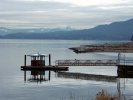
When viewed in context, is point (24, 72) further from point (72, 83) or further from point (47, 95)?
point (47, 95)

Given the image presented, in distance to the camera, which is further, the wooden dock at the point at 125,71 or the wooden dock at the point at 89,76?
the wooden dock at the point at 89,76

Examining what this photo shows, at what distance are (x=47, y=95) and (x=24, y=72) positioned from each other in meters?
31.8

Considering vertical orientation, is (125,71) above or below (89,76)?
above

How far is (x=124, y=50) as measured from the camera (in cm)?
12631

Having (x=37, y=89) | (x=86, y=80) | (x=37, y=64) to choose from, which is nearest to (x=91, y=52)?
(x=37, y=64)

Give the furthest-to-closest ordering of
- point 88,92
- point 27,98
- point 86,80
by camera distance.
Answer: point 86,80 → point 88,92 → point 27,98

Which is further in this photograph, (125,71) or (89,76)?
(89,76)

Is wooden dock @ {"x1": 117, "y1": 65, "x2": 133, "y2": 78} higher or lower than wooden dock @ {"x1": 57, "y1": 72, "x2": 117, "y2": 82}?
above

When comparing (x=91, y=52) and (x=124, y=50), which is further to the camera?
(x=91, y=52)

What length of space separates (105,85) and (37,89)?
9.78 m

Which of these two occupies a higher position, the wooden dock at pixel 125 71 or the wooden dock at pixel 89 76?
the wooden dock at pixel 125 71

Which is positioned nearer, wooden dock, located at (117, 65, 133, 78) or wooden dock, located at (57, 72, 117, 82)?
wooden dock, located at (117, 65, 133, 78)

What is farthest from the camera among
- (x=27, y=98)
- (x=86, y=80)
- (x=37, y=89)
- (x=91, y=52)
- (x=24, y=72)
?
(x=91, y=52)

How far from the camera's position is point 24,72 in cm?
8069
